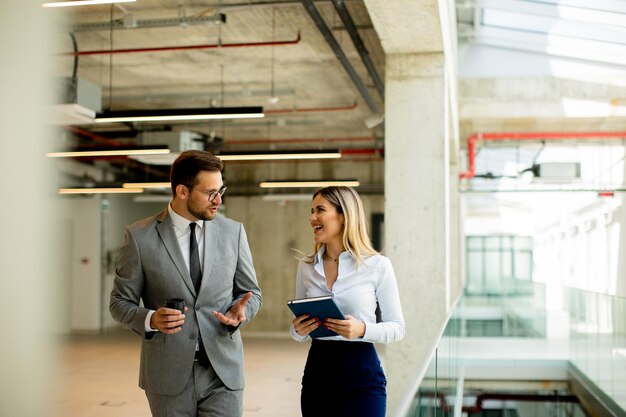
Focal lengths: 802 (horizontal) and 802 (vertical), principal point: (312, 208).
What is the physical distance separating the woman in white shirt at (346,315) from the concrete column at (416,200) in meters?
3.80

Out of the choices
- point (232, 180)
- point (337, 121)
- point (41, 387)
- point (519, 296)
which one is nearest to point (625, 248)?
point (519, 296)

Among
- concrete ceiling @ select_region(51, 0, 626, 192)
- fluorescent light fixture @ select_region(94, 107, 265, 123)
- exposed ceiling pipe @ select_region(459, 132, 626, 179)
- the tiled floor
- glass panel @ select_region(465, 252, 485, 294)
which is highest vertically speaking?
concrete ceiling @ select_region(51, 0, 626, 192)

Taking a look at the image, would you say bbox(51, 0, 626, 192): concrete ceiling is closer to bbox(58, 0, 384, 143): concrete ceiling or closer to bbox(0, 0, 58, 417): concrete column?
bbox(58, 0, 384, 143): concrete ceiling

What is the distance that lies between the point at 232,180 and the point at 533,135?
7673 mm

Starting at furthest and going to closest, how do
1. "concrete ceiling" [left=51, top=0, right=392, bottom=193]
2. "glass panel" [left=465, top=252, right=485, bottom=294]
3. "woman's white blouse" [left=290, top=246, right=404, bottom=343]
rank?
"glass panel" [left=465, top=252, right=485, bottom=294] → "concrete ceiling" [left=51, top=0, right=392, bottom=193] → "woman's white blouse" [left=290, top=246, right=404, bottom=343]

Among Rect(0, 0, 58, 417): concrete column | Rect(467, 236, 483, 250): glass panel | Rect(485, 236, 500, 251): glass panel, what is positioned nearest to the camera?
Rect(0, 0, 58, 417): concrete column

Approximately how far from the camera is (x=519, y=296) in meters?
17.1

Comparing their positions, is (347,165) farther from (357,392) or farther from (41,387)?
(41,387)

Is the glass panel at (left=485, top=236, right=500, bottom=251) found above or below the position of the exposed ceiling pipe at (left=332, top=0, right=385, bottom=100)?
below

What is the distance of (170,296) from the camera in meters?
2.46

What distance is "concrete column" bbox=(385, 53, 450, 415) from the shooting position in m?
6.45

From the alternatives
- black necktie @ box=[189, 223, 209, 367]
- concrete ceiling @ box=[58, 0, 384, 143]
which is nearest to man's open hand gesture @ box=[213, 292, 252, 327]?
black necktie @ box=[189, 223, 209, 367]

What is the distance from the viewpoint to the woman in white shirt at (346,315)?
2545 millimetres

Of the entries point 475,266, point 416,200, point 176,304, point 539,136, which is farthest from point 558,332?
point 475,266
